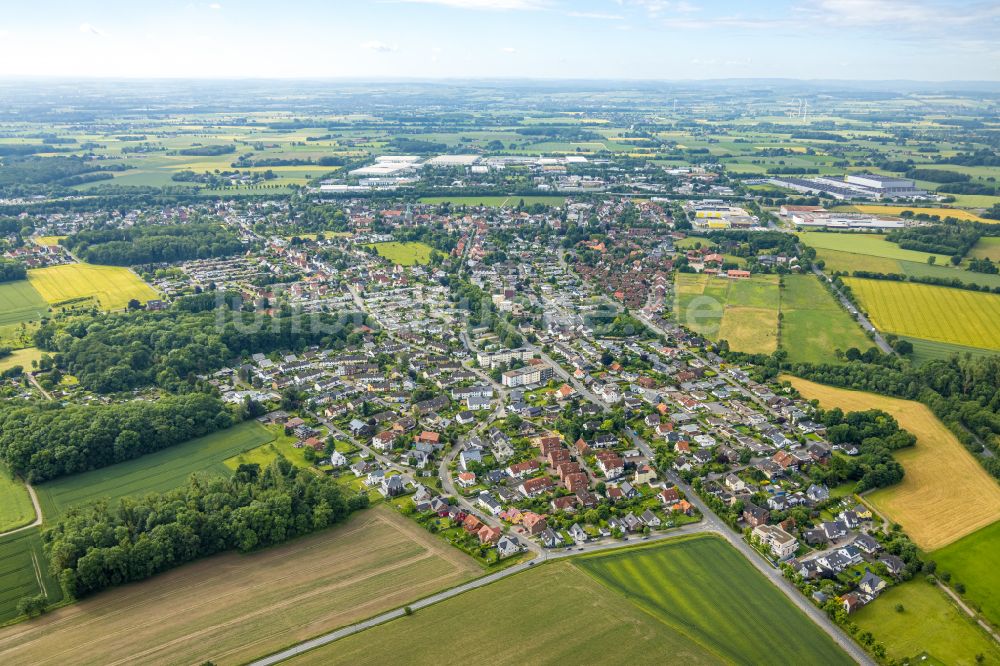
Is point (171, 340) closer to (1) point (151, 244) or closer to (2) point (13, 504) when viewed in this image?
(2) point (13, 504)

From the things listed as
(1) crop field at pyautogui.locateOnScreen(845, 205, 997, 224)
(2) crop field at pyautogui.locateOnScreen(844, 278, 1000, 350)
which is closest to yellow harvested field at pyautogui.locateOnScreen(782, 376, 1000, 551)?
(2) crop field at pyautogui.locateOnScreen(844, 278, 1000, 350)

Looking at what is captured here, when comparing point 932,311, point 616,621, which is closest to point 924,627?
point 616,621

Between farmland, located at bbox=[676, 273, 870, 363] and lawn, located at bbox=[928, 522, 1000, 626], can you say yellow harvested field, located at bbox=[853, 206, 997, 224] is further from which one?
lawn, located at bbox=[928, 522, 1000, 626]

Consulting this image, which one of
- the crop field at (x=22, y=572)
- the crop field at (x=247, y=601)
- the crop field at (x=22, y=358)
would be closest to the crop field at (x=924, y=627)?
the crop field at (x=247, y=601)

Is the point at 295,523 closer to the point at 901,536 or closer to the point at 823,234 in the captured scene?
the point at 901,536

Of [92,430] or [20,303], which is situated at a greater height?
[92,430]

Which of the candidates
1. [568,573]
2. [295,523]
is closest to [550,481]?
[568,573]

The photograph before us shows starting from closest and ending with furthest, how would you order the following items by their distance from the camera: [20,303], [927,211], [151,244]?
1. [20,303]
2. [151,244]
3. [927,211]
